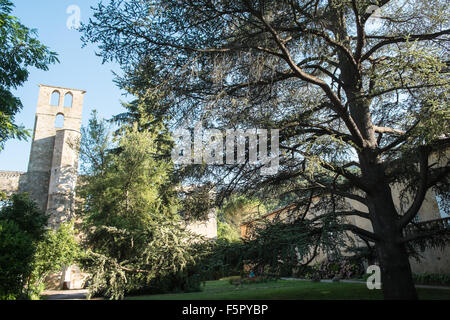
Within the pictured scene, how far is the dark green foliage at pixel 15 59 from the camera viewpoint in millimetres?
9938

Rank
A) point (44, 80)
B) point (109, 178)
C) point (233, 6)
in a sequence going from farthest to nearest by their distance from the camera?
point (44, 80) → point (109, 178) → point (233, 6)

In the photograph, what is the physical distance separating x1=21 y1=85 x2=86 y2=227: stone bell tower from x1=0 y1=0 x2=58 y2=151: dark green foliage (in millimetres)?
13227

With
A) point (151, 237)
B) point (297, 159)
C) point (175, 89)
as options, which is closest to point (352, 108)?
point (297, 159)

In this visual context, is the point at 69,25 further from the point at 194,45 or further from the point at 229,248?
the point at 229,248

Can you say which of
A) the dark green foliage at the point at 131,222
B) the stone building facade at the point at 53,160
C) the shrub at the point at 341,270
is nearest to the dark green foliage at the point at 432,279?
the shrub at the point at 341,270

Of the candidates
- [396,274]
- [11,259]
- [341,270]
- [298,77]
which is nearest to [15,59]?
[11,259]

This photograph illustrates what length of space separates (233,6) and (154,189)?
13.5 m

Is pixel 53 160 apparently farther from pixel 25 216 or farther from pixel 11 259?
pixel 11 259

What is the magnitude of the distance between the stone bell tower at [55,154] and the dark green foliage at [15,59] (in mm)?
13227

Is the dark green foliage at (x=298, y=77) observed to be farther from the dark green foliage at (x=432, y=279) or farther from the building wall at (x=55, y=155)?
the building wall at (x=55, y=155)

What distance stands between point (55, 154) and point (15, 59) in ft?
53.2

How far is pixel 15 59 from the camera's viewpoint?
10883mm

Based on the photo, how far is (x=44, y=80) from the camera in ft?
87.6
